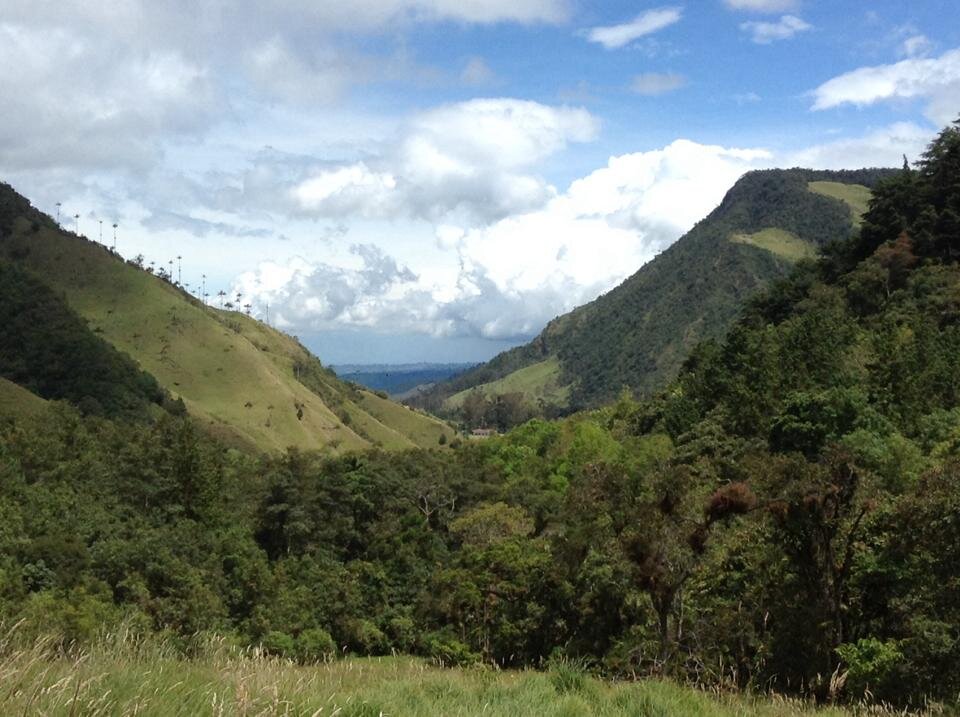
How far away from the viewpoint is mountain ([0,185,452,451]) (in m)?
128

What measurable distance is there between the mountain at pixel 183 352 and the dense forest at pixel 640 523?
53483 mm

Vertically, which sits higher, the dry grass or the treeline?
the treeline

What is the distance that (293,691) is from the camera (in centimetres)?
469

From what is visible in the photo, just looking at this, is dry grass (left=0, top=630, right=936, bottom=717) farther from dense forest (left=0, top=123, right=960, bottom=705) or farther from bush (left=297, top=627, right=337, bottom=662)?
bush (left=297, top=627, right=337, bottom=662)

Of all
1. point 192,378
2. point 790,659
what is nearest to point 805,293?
point 790,659

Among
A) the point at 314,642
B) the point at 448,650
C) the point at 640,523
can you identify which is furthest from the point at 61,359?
the point at 640,523

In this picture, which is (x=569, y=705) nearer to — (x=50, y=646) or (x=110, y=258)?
(x=50, y=646)

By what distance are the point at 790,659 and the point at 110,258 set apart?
16835 cm

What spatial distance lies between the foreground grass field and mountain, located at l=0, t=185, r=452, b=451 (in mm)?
113704

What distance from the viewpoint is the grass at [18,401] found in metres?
80.4

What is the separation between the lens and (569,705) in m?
5.67

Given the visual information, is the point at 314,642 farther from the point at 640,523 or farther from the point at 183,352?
the point at 183,352

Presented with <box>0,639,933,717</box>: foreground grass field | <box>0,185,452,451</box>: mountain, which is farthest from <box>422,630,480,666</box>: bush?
<box>0,185,452,451</box>: mountain

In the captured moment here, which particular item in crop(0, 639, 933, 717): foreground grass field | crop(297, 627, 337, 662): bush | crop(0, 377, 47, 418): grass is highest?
crop(0, 377, 47, 418): grass
